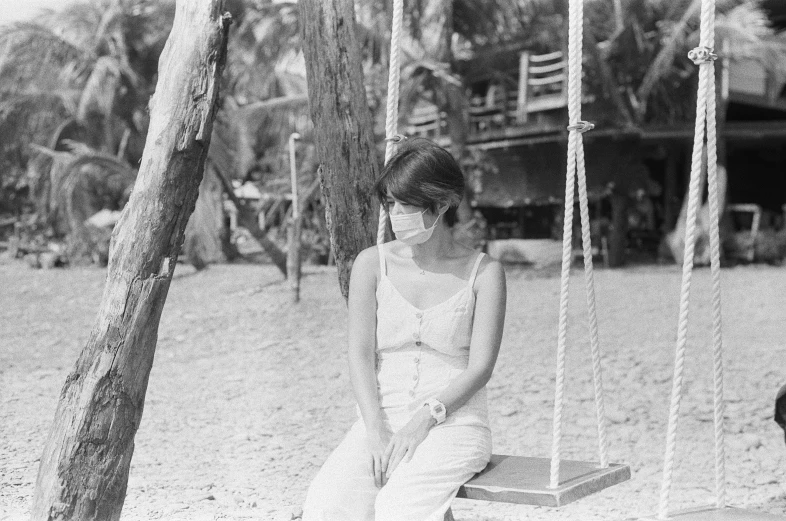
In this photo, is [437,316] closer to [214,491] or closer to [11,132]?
[214,491]

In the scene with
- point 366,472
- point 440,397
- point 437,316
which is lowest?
point 366,472

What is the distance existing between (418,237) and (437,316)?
0.22 metres

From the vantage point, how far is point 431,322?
252cm

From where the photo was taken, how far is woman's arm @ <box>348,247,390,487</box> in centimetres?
248

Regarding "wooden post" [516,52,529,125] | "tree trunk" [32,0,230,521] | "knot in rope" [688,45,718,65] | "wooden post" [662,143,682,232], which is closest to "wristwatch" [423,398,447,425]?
"tree trunk" [32,0,230,521]

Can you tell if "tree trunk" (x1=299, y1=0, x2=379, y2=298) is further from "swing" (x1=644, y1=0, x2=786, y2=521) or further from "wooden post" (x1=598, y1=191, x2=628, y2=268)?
"wooden post" (x1=598, y1=191, x2=628, y2=268)

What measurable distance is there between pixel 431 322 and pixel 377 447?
0.35 meters

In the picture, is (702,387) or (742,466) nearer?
(742,466)

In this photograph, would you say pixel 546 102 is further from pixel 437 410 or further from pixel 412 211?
pixel 437 410

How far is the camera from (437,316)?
2.52 metres

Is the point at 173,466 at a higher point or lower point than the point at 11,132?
lower

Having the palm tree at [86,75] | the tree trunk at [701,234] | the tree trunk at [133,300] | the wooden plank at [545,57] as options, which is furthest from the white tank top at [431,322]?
the palm tree at [86,75]

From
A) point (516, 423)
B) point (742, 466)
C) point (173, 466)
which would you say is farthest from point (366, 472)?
point (516, 423)

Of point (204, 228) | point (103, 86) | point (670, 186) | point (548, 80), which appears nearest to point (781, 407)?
point (204, 228)
